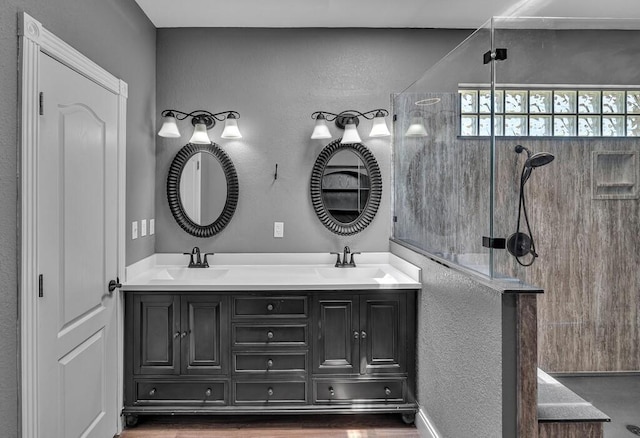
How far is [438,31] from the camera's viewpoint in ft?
11.1

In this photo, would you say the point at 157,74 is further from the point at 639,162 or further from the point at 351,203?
the point at 639,162

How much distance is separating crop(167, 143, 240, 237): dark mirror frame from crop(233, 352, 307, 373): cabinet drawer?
98cm

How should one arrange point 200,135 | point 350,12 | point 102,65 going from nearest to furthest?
point 102,65 → point 350,12 → point 200,135

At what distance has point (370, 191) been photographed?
342cm

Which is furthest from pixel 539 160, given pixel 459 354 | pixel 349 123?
pixel 349 123

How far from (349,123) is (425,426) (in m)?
2.02

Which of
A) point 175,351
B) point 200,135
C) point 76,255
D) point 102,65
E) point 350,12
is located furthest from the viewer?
point 200,135

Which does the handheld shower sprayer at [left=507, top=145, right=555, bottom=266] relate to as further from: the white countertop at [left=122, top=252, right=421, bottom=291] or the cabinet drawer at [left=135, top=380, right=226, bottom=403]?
the cabinet drawer at [left=135, top=380, right=226, bottom=403]

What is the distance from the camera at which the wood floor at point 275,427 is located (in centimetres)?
274

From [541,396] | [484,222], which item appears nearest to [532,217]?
[484,222]

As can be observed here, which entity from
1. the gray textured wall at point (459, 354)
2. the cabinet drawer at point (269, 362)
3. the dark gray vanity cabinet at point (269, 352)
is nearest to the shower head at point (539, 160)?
the gray textured wall at point (459, 354)

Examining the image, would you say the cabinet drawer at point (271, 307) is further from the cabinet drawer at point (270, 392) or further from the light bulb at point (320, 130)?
the light bulb at point (320, 130)

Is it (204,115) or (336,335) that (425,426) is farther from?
(204,115)

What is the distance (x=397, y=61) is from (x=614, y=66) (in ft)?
5.51
